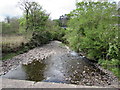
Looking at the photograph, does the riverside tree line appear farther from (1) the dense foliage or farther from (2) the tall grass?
(2) the tall grass

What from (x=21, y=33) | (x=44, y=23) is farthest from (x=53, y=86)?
(x=44, y=23)

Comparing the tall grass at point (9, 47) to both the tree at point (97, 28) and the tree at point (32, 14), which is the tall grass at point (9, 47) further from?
the tree at point (97, 28)

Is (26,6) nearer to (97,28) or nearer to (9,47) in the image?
(9,47)

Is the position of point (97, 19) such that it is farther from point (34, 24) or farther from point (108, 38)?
point (34, 24)

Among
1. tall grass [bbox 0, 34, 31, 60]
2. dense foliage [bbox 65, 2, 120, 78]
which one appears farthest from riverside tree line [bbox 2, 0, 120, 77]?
tall grass [bbox 0, 34, 31, 60]

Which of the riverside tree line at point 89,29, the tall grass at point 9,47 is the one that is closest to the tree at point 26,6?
the riverside tree line at point 89,29

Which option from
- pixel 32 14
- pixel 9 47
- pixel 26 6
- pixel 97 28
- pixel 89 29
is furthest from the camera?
pixel 32 14

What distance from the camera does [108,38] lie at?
363cm

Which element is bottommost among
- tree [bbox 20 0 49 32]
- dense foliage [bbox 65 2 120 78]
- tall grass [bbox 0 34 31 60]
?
tall grass [bbox 0 34 31 60]

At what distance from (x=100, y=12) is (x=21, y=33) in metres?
7.20

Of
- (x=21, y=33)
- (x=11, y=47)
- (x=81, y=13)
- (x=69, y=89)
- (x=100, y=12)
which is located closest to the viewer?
(x=69, y=89)

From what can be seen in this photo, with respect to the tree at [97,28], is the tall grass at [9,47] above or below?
below

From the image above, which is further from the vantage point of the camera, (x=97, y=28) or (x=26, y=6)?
(x=26, y=6)

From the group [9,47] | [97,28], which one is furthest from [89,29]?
[9,47]
